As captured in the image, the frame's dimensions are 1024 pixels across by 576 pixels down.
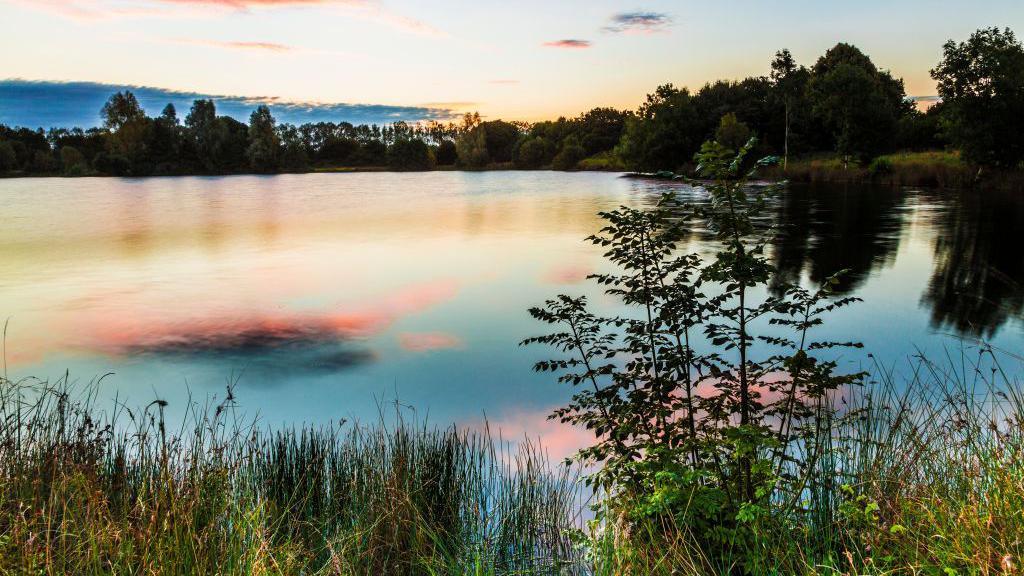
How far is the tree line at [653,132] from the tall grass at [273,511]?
3.49 metres

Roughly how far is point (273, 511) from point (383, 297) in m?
13.9

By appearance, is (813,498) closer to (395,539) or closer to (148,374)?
(395,539)

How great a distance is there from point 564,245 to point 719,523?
2492cm

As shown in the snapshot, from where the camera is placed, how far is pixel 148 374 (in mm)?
12070

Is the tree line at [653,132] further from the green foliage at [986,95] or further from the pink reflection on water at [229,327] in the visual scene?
the pink reflection on water at [229,327]

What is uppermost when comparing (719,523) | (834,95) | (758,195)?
(834,95)

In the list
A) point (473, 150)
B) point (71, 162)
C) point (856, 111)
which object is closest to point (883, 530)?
point (856, 111)

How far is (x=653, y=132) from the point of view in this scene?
279 feet

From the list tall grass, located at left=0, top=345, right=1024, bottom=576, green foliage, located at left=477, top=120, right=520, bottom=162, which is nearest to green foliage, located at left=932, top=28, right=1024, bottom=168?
tall grass, located at left=0, top=345, right=1024, bottom=576

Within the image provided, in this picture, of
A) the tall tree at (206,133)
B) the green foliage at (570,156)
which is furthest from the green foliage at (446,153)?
the tall tree at (206,133)

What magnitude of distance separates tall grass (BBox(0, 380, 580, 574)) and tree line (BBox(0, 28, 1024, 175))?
349 centimetres

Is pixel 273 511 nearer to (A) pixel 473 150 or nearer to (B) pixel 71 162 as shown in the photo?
(B) pixel 71 162

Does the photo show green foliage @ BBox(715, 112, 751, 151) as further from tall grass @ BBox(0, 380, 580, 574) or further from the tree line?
tall grass @ BBox(0, 380, 580, 574)

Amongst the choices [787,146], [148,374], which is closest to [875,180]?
[787,146]
